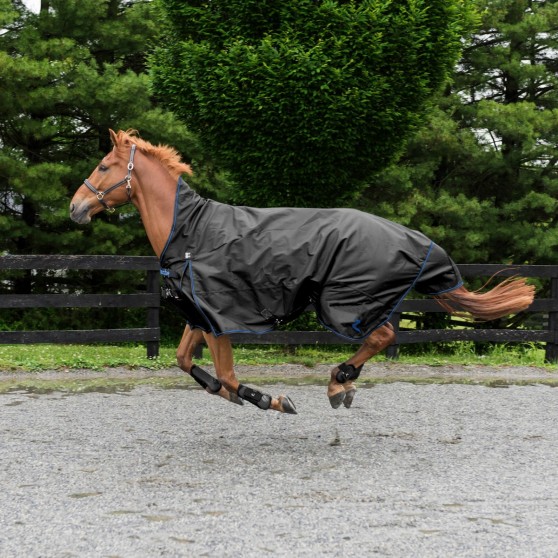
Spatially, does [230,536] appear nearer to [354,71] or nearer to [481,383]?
[481,383]

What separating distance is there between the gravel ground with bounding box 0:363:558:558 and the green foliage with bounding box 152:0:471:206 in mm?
Result: 3794

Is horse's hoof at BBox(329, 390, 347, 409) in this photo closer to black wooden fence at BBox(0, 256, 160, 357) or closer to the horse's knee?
the horse's knee

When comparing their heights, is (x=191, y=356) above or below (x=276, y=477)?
above

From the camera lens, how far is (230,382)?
5.41m

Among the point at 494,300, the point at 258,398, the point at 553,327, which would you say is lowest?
the point at 553,327

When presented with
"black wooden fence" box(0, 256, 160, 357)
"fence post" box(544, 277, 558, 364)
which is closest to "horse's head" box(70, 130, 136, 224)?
→ "black wooden fence" box(0, 256, 160, 357)

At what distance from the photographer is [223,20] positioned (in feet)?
33.0

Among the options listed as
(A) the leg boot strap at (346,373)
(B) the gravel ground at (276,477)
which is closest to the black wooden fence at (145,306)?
(B) the gravel ground at (276,477)

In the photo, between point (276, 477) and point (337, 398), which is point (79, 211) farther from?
point (276, 477)

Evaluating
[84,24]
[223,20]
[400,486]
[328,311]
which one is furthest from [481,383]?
[84,24]

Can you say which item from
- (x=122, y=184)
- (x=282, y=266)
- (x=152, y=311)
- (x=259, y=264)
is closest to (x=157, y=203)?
(x=122, y=184)

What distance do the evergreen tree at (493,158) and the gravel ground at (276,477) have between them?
10.2 m

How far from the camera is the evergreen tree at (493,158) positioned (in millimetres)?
17125

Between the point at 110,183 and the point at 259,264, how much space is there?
138 centimetres
